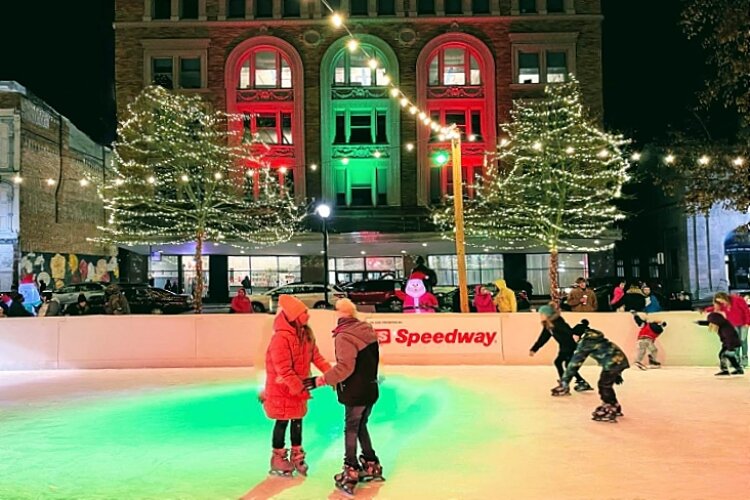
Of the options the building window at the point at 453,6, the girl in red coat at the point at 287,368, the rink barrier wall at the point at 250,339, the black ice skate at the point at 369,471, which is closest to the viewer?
the girl in red coat at the point at 287,368

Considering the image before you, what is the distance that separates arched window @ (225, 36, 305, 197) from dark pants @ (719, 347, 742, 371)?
25994 millimetres

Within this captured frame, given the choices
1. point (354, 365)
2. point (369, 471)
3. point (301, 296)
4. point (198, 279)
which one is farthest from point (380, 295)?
point (354, 365)

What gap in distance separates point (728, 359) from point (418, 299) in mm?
6210

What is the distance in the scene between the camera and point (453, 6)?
1437 inches

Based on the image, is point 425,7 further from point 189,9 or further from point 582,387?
point 582,387

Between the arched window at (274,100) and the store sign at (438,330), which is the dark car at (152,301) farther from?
the store sign at (438,330)

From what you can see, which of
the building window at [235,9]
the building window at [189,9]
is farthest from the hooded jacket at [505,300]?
the building window at [189,9]

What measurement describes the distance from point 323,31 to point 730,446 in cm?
3274

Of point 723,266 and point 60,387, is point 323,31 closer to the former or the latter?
point 723,266

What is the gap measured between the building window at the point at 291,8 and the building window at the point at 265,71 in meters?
2.21

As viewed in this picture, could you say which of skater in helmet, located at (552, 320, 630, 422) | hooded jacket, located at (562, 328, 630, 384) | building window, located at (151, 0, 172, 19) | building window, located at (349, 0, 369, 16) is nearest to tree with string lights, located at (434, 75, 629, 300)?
building window, located at (349, 0, 369, 16)

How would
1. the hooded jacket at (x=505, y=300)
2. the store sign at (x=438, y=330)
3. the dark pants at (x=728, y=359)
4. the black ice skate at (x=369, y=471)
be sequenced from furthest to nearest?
the hooded jacket at (x=505, y=300)
the store sign at (x=438, y=330)
the dark pants at (x=728, y=359)
the black ice skate at (x=369, y=471)

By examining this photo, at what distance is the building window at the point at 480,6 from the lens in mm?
36375

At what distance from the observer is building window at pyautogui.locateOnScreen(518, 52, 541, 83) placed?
36125mm
